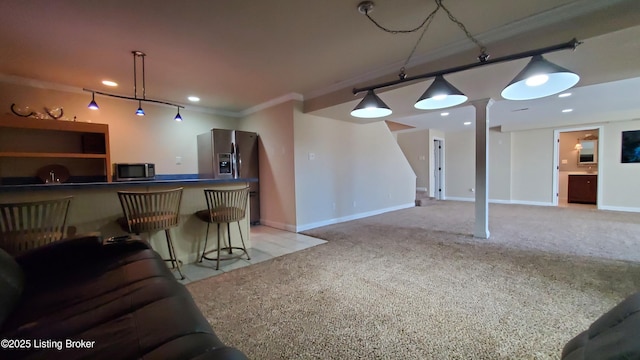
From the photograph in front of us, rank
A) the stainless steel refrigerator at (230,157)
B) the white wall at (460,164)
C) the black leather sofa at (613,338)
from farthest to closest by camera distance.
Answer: the white wall at (460,164)
the stainless steel refrigerator at (230,157)
the black leather sofa at (613,338)

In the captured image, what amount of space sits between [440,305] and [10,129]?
5.59 m

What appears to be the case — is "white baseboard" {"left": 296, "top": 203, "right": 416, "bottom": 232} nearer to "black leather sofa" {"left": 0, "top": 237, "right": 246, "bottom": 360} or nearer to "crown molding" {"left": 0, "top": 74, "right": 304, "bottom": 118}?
"crown molding" {"left": 0, "top": 74, "right": 304, "bottom": 118}

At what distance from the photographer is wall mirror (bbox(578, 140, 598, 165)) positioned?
7.91m

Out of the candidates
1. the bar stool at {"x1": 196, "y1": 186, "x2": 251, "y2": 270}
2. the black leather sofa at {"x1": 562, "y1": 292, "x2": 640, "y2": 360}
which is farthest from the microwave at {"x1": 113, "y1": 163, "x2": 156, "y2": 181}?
the black leather sofa at {"x1": 562, "y1": 292, "x2": 640, "y2": 360}

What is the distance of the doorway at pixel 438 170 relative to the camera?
904 cm

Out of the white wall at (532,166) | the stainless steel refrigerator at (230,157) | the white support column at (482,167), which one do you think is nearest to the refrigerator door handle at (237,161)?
the stainless steel refrigerator at (230,157)

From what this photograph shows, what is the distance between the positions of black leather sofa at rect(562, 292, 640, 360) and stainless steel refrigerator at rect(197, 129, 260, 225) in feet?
15.8

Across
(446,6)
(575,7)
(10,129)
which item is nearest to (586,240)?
(575,7)

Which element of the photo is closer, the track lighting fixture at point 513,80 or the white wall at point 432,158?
the track lighting fixture at point 513,80

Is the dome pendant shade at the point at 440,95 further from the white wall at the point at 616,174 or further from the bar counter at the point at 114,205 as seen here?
the white wall at the point at 616,174

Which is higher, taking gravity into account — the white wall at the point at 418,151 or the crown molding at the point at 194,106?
the crown molding at the point at 194,106

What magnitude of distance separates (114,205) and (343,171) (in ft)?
12.5

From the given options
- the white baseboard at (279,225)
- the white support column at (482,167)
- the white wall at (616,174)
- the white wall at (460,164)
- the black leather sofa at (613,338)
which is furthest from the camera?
the white wall at (460,164)

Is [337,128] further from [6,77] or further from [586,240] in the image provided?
[6,77]
